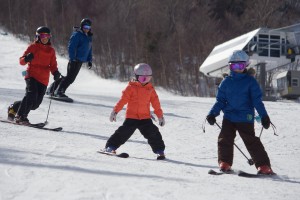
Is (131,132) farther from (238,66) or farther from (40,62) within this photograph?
(40,62)

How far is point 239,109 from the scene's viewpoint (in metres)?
5.43

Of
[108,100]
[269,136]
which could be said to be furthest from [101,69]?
[269,136]

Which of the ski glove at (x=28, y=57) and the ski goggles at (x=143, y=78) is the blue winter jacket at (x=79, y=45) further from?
the ski goggles at (x=143, y=78)

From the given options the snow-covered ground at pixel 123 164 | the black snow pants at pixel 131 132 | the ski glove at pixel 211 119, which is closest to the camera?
the snow-covered ground at pixel 123 164

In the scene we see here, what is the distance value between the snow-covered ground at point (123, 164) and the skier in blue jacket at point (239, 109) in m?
0.30

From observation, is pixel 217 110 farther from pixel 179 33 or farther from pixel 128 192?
pixel 179 33

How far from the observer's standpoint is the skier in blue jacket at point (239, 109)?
17.5ft

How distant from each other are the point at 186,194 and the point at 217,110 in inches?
72.0

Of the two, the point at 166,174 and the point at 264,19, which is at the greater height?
the point at 264,19

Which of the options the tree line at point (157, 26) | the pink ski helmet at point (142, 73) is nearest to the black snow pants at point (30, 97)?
the pink ski helmet at point (142, 73)

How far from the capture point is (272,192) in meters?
4.07

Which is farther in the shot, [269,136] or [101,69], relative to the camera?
[101,69]

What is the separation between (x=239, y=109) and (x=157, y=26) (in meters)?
43.2

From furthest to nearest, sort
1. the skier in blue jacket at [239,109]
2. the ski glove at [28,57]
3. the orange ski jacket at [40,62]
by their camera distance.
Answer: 1. the orange ski jacket at [40,62]
2. the ski glove at [28,57]
3. the skier in blue jacket at [239,109]
